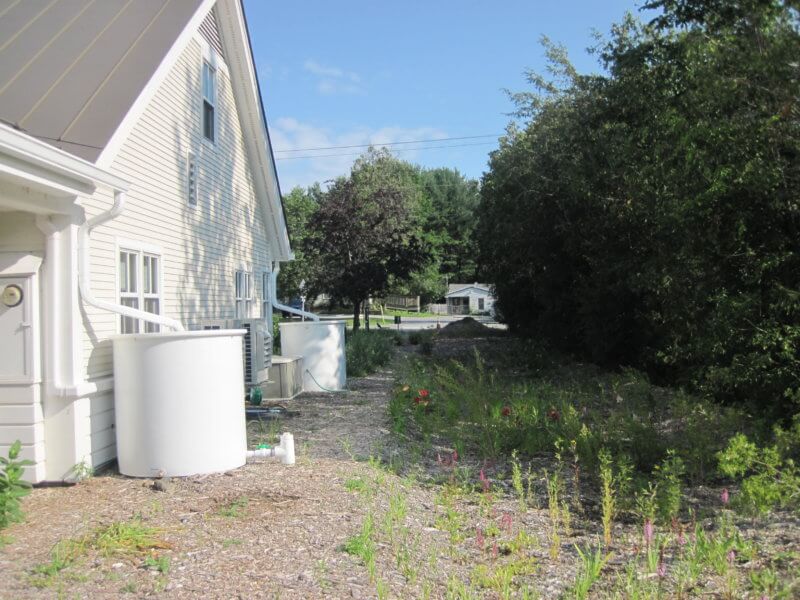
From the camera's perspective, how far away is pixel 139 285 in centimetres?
779

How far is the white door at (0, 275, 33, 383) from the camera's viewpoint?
19.6 feet

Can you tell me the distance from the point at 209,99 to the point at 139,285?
158 inches

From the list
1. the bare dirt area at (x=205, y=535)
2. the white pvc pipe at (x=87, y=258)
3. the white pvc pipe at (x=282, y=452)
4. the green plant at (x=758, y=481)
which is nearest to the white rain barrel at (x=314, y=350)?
the bare dirt area at (x=205, y=535)

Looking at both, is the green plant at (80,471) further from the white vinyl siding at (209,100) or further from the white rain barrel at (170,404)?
the white vinyl siding at (209,100)

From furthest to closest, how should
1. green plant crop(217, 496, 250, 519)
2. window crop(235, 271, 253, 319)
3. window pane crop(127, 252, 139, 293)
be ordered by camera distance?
window crop(235, 271, 253, 319), window pane crop(127, 252, 139, 293), green plant crop(217, 496, 250, 519)

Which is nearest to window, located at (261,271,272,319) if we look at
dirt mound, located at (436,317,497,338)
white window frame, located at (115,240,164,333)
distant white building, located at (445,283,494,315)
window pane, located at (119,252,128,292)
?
white window frame, located at (115,240,164,333)

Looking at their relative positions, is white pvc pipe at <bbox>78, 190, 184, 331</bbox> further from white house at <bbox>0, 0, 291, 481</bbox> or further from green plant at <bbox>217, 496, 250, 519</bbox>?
green plant at <bbox>217, 496, 250, 519</bbox>

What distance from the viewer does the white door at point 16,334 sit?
19.6 feet

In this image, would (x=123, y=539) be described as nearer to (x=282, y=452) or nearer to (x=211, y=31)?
(x=282, y=452)

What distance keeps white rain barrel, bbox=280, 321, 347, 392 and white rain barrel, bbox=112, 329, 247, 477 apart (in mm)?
6019

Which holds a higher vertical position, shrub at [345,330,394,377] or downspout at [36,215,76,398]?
downspout at [36,215,76,398]

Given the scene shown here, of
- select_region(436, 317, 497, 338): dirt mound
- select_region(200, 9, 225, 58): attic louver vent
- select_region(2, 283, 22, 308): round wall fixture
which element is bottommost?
select_region(436, 317, 497, 338): dirt mound

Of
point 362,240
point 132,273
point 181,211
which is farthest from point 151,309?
point 362,240

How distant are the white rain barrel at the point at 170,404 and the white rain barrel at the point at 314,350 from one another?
6019 millimetres
